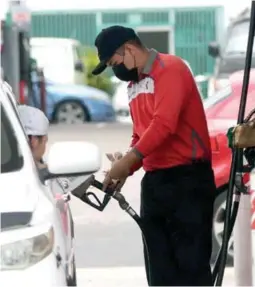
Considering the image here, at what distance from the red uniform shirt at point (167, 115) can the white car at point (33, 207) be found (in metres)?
0.58

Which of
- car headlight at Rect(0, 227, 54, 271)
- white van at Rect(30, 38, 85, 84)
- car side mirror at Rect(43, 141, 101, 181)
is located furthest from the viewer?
white van at Rect(30, 38, 85, 84)

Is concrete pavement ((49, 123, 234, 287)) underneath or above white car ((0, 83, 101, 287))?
underneath

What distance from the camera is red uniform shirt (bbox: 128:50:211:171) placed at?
17.8 ft

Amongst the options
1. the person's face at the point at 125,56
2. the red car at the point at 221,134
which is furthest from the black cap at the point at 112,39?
the red car at the point at 221,134

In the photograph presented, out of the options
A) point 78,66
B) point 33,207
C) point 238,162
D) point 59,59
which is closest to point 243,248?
point 238,162

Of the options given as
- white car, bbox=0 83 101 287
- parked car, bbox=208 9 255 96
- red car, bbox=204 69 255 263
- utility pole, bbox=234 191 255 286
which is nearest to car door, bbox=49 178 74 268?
white car, bbox=0 83 101 287

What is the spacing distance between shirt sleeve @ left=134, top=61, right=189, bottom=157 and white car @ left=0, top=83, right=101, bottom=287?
1.70ft

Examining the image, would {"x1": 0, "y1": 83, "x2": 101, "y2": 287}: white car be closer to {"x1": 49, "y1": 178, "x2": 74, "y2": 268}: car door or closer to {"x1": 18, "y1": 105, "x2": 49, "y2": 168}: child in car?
{"x1": 49, "y1": 178, "x2": 74, "y2": 268}: car door

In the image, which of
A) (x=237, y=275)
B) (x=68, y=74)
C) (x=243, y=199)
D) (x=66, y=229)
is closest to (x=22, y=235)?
(x=66, y=229)

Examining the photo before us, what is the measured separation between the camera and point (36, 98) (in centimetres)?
2020

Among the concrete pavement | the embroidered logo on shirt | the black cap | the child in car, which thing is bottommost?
the concrete pavement

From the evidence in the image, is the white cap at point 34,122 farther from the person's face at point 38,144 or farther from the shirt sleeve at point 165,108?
the shirt sleeve at point 165,108

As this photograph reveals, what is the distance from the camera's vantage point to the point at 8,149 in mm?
4965

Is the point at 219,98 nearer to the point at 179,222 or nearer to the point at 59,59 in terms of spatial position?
the point at 179,222
